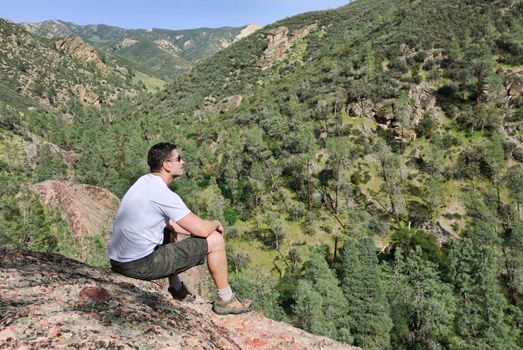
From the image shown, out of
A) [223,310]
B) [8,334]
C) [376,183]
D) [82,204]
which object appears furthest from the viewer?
[376,183]

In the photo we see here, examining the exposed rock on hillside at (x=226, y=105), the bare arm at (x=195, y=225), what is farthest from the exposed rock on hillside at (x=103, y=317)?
the exposed rock on hillside at (x=226, y=105)

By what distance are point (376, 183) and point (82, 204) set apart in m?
52.9

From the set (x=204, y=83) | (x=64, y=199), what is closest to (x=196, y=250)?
(x=64, y=199)

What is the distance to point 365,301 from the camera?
46.0 m

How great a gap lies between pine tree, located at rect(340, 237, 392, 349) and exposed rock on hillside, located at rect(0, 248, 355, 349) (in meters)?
41.7

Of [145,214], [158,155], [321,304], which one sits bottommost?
[321,304]

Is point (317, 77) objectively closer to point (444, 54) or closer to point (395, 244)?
point (444, 54)

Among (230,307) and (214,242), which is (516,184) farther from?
(214,242)

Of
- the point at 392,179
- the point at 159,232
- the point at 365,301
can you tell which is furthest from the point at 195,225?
the point at 392,179

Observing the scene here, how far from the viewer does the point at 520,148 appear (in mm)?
62562

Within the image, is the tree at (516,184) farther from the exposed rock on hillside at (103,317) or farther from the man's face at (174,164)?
the man's face at (174,164)

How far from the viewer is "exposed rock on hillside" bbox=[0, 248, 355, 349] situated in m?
4.34

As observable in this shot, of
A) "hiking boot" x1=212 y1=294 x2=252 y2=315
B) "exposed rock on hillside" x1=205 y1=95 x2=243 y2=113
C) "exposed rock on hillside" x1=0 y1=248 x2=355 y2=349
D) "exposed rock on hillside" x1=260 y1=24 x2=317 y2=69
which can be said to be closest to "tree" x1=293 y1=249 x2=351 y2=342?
"exposed rock on hillside" x1=0 y1=248 x2=355 y2=349

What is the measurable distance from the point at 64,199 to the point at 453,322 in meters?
49.3
